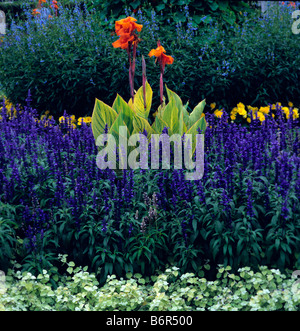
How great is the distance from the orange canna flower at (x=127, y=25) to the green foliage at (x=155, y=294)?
6.71 ft

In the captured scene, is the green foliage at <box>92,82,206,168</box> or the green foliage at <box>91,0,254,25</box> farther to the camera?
the green foliage at <box>91,0,254,25</box>

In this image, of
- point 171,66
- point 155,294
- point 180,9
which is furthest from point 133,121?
point 180,9

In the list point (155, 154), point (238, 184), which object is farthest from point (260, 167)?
point (155, 154)

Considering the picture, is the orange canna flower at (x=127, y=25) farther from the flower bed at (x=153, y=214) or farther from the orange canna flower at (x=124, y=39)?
the flower bed at (x=153, y=214)

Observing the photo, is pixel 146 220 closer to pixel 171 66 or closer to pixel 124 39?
pixel 124 39

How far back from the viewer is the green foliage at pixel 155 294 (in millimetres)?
3074

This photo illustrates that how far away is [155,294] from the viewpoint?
3.31 metres

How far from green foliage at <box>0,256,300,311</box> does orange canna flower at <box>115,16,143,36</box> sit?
2.05 meters

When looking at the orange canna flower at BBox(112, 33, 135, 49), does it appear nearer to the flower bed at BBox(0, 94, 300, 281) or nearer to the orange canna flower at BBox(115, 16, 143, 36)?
the orange canna flower at BBox(115, 16, 143, 36)

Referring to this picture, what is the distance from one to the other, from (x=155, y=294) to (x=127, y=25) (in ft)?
7.52

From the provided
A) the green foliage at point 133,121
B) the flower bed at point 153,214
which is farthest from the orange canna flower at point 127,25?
the flower bed at point 153,214

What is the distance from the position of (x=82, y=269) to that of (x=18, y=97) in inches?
147

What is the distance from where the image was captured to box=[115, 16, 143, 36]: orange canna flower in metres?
4.12

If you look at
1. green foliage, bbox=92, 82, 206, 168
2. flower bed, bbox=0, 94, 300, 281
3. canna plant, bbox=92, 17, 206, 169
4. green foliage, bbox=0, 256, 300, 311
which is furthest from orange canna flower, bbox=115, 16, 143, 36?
green foliage, bbox=0, 256, 300, 311
